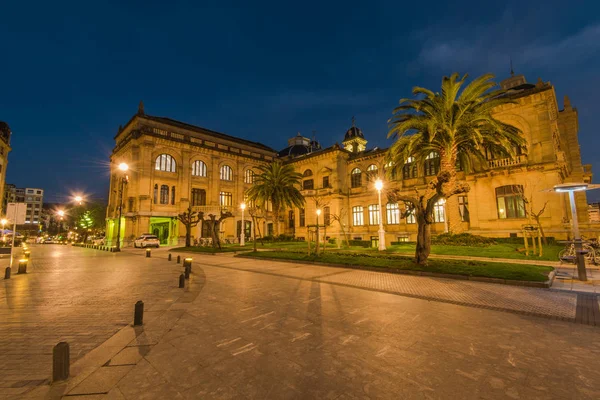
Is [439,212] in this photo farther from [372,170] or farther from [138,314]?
[138,314]

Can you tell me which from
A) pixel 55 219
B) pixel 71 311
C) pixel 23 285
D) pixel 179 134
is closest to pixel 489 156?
pixel 71 311

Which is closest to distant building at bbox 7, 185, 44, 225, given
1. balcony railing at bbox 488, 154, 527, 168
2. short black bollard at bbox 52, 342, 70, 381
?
short black bollard at bbox 52, 342, 70, 381

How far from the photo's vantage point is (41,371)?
373 cm

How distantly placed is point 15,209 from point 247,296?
13226mm

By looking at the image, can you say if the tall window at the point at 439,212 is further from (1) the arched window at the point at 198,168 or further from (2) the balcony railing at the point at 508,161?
(1) the arched window at the point at 198,168

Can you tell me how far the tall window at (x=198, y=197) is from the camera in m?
41.6

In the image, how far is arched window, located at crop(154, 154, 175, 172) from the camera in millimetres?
38281

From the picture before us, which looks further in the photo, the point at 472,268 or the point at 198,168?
the point at 198,168

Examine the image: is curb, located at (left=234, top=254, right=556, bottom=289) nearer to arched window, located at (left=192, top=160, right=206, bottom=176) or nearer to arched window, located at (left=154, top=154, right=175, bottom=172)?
arched window, located at (left=154, top=154, right=175, bottom=172)

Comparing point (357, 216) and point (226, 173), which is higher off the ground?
point (226, 173)

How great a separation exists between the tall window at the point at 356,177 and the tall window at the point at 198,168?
2306 centimetres

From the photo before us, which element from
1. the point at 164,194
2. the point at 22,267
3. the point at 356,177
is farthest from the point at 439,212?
the point at 164,194

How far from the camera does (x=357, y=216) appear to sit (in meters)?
37.7

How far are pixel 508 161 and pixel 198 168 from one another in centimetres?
3919
